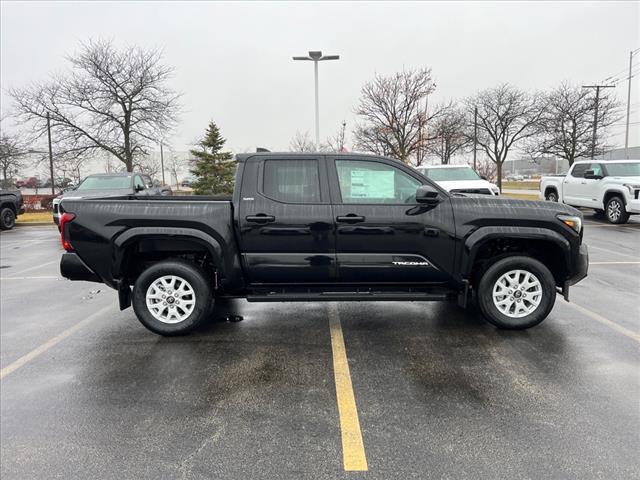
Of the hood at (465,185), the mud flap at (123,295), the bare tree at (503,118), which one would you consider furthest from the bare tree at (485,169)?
the mud flap at (123,295)

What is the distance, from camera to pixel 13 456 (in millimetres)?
2637

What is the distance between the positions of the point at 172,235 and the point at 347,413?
8.09ft

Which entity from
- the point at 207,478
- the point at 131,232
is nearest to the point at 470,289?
the point at 207,478

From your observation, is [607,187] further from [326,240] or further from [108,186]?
[108,186]

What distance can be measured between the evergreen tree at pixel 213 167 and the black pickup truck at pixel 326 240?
→ 23316 millimetres

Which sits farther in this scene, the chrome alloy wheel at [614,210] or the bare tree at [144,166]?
the bare tree at [144,166]

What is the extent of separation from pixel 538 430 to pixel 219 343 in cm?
290

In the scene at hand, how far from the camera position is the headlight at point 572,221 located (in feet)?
14.5

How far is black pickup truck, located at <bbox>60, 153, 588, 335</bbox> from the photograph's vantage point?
4387mm

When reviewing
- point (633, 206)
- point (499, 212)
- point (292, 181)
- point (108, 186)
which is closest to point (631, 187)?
point (633, 206)

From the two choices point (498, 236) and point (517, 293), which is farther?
point (517, 293)

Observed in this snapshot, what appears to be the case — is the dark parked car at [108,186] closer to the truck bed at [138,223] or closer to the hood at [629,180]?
the truck bed at [138,223]

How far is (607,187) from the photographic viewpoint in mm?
13188

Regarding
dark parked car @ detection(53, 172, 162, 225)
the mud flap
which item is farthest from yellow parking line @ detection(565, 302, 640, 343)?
dark parked car @ detection(53, 172, 162, 225)
